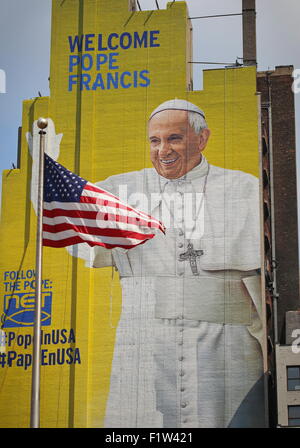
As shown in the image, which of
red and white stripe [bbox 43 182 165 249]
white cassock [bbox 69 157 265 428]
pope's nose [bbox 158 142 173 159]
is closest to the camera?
red and white stripe [bbox 43 182 165 249]

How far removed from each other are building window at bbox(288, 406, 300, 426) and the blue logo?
17495 millimetres

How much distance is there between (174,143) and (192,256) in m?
7.77

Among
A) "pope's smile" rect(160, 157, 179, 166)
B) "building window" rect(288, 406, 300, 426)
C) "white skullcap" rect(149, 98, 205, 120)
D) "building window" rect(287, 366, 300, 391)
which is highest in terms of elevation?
"white skullcap" rect(149, 98, 205, 120)

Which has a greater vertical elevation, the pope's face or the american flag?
the pope's face

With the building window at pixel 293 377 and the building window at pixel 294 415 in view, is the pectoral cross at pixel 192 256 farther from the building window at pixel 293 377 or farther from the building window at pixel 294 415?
the building window at pixel 294 415

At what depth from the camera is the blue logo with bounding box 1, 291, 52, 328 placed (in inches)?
2189

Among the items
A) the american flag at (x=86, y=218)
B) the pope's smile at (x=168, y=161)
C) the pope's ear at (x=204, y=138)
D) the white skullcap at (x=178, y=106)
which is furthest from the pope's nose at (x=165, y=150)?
the american flag at (x=86, y=218)

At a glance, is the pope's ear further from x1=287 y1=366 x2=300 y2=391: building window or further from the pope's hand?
x1=287 y1=366 x2=300 y2=391: building window

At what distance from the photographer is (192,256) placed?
54250 millimetres

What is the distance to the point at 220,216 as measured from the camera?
54.8 m

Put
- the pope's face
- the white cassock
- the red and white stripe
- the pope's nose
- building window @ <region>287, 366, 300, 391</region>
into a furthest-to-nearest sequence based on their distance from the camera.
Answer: building window @ <region>287, 366, 300, 391</region> < the pope's nose < the pope's face < the white cassock < the red and white stripe

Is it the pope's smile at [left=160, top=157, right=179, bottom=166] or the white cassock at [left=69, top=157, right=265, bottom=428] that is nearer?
the white cassock at [left=69, top=157, right=265, bottom=428]

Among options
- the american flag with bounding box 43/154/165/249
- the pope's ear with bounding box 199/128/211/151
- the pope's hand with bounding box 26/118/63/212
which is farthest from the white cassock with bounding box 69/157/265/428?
the american flag with bounding box 43/154/165/249

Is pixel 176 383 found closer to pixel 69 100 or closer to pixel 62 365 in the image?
pixel 62 365
